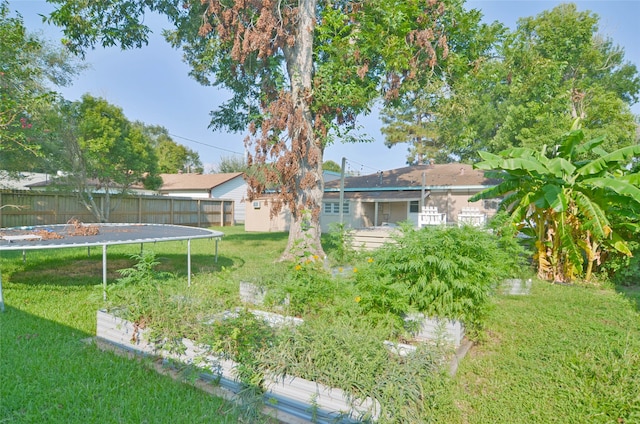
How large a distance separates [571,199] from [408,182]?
1172cm

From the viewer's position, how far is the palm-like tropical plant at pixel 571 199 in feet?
21.3

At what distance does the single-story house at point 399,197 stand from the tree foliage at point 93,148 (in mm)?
7616

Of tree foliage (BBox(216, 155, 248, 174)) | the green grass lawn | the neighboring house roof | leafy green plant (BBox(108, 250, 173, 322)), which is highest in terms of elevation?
tree foliage (BBox(216, 155, 248, 174))

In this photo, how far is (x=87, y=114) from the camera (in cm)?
1541

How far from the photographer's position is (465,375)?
3.48 meters

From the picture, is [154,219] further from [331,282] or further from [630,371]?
[630,371]

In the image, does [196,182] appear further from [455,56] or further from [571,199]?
[571,199]

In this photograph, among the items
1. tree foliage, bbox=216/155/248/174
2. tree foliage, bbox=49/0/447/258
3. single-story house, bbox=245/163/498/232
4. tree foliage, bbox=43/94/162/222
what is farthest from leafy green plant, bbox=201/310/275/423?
tree foliage, bbox=216/155/248/174

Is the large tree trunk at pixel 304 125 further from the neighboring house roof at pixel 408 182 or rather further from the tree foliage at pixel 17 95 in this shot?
the neighboring house roof at pixel 408 182

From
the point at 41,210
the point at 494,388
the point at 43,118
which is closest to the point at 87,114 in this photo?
the point at 43,118

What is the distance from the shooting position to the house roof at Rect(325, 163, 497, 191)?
17.2 metres

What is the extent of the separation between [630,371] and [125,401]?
4276mm

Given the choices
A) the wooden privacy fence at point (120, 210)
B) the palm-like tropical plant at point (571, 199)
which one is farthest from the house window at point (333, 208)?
the palm-like tropical plant at point (571, 199)

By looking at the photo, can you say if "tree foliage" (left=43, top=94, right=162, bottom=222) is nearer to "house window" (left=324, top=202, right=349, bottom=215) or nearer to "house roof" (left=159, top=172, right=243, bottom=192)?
"house window" (left=324, top=202, right=349, bottom=215)
